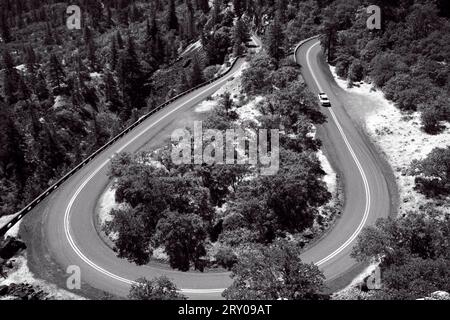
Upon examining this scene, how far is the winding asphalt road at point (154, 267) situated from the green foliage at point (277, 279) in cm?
505

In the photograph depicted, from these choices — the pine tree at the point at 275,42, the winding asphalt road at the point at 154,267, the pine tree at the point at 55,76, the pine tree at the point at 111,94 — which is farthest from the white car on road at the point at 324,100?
the pine tree at the point at 55,76

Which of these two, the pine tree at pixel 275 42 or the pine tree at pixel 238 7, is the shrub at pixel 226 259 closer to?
the pine tree at pixel 275 42

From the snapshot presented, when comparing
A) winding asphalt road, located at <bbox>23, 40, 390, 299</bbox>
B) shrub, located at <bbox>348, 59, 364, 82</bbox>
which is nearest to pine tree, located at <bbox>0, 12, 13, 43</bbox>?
winding asphalt road, located at <bbox>23, 40, 390, 299</bbox>

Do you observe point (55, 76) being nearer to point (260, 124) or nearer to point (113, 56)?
point (113, 56)

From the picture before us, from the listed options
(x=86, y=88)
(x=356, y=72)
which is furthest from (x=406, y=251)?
(x=86, y=88)

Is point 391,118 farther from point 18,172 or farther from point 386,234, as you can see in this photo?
point 18,172

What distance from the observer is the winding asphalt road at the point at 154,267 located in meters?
38.3

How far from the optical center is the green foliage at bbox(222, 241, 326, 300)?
31.4 meters

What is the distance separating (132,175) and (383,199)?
31465mm

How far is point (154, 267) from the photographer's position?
4012 cm

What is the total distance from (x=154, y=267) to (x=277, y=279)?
13.9 meters

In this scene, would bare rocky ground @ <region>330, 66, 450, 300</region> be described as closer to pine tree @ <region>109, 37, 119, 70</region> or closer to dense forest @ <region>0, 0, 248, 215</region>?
dense forest @ <region>0, 0, 248, 215</region>

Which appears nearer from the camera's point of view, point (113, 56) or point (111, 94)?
point (111, 94)
